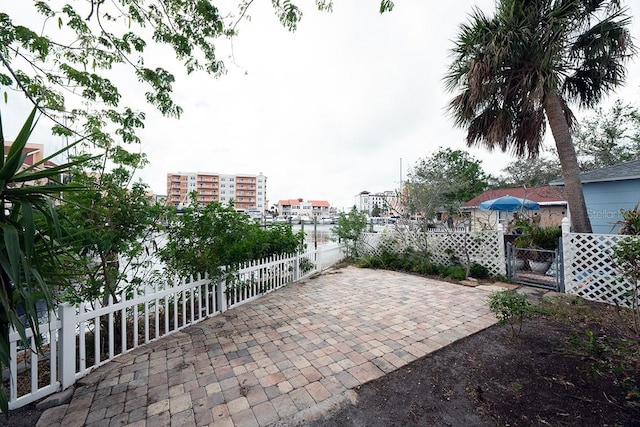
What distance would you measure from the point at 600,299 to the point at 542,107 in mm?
3936

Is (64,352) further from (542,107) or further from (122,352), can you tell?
(542,107)

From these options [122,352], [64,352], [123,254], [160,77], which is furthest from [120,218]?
[160,77]

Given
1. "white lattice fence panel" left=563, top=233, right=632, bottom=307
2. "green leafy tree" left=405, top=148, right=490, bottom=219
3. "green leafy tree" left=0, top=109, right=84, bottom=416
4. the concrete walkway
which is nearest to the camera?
"green leafy tree" left=0, top=109, right=84, bottom=416

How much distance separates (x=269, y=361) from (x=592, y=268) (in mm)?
5454

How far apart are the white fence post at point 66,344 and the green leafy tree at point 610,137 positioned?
1879 centimetres

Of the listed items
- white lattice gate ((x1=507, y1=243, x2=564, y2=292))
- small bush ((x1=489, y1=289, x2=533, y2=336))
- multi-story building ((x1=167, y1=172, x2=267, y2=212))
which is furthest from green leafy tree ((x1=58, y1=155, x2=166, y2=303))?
multi-story building ((x1=167, y1=172, x2=267, y2=212))

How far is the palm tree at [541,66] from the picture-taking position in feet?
15.5

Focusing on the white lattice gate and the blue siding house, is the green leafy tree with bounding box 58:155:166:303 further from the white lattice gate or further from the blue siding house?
the blue siding house

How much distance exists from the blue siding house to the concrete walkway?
15.1ft

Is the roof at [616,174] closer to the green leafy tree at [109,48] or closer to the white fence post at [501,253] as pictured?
the white fence post at [501,253]

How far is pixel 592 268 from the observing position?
4301 mm

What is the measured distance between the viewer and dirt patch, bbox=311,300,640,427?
1776mm

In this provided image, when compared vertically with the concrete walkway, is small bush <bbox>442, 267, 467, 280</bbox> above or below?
above

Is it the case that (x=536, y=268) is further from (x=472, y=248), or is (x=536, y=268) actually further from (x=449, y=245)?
(x=449, y=245)
